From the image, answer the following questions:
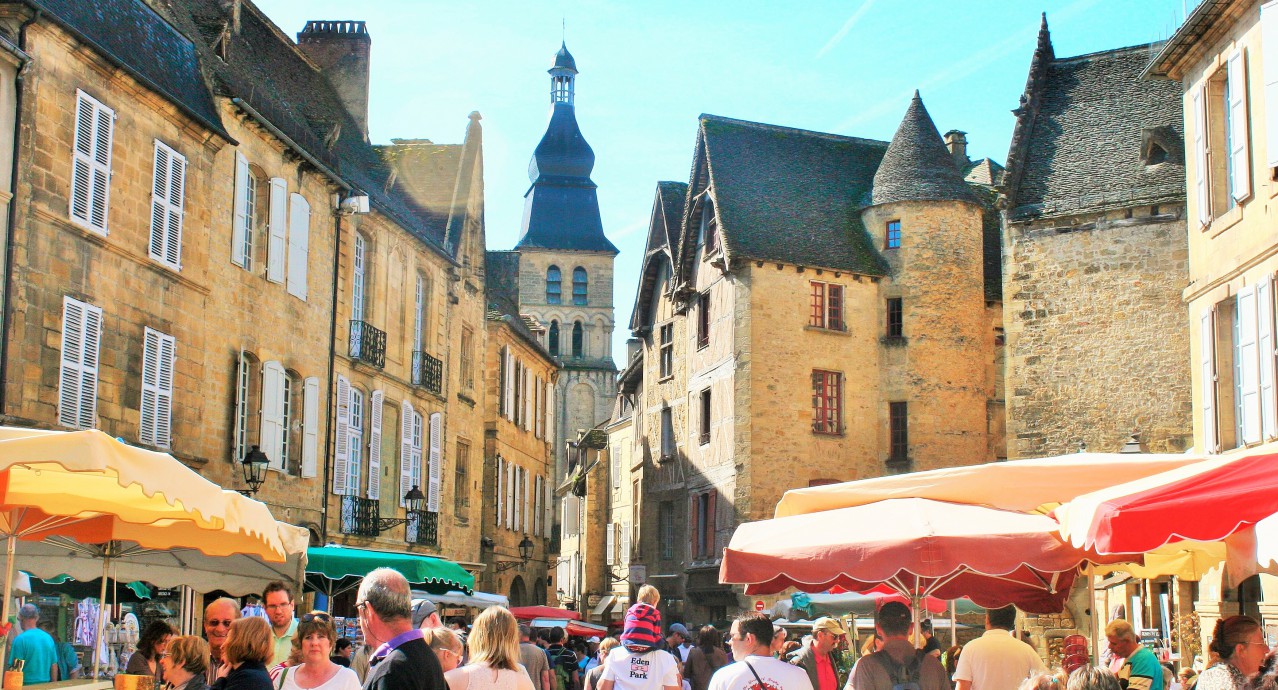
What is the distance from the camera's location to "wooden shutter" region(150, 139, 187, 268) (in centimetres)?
1781

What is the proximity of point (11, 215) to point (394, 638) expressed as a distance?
1083 centimetres

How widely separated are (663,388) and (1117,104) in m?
15.9

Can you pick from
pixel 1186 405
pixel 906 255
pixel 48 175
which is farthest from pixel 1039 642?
pixel 48 175

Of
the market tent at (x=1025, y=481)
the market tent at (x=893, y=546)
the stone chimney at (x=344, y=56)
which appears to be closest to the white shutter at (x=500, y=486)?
the stone chimney at (x=344, y=56)

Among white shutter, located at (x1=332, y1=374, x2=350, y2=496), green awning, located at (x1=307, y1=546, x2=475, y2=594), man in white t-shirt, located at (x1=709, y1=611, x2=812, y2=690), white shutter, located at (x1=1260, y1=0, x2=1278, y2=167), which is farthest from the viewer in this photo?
white shutter, located at (x1=332, y1=374, x2=350, y2=496)

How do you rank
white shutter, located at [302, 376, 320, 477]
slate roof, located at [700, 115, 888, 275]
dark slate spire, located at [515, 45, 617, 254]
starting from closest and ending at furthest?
white shutter, located at [302, 376, 320, 477]
slate roof, located at [700, 115, 888, 275]
dark slate spire, located at [515, 45, 617, 254]

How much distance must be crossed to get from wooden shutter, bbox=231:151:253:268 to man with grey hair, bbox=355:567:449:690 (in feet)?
49.3

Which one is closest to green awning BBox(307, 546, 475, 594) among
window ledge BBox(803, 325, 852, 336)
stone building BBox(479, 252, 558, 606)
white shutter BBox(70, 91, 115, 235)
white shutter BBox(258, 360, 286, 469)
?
white shutter BBox(70, 91, 115, 235)

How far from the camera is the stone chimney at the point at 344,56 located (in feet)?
100

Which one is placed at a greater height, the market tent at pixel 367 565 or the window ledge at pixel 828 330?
the window ledge at pixel 828 330

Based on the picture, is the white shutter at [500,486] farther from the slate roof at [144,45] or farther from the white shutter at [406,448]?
the slate roof at [144,45]

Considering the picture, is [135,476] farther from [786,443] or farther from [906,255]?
[906,255]

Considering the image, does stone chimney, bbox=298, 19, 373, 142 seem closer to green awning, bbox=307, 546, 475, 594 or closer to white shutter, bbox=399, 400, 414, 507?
white shutter, bbox=399, 400, 414, 507

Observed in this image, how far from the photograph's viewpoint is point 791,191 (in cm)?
3681
